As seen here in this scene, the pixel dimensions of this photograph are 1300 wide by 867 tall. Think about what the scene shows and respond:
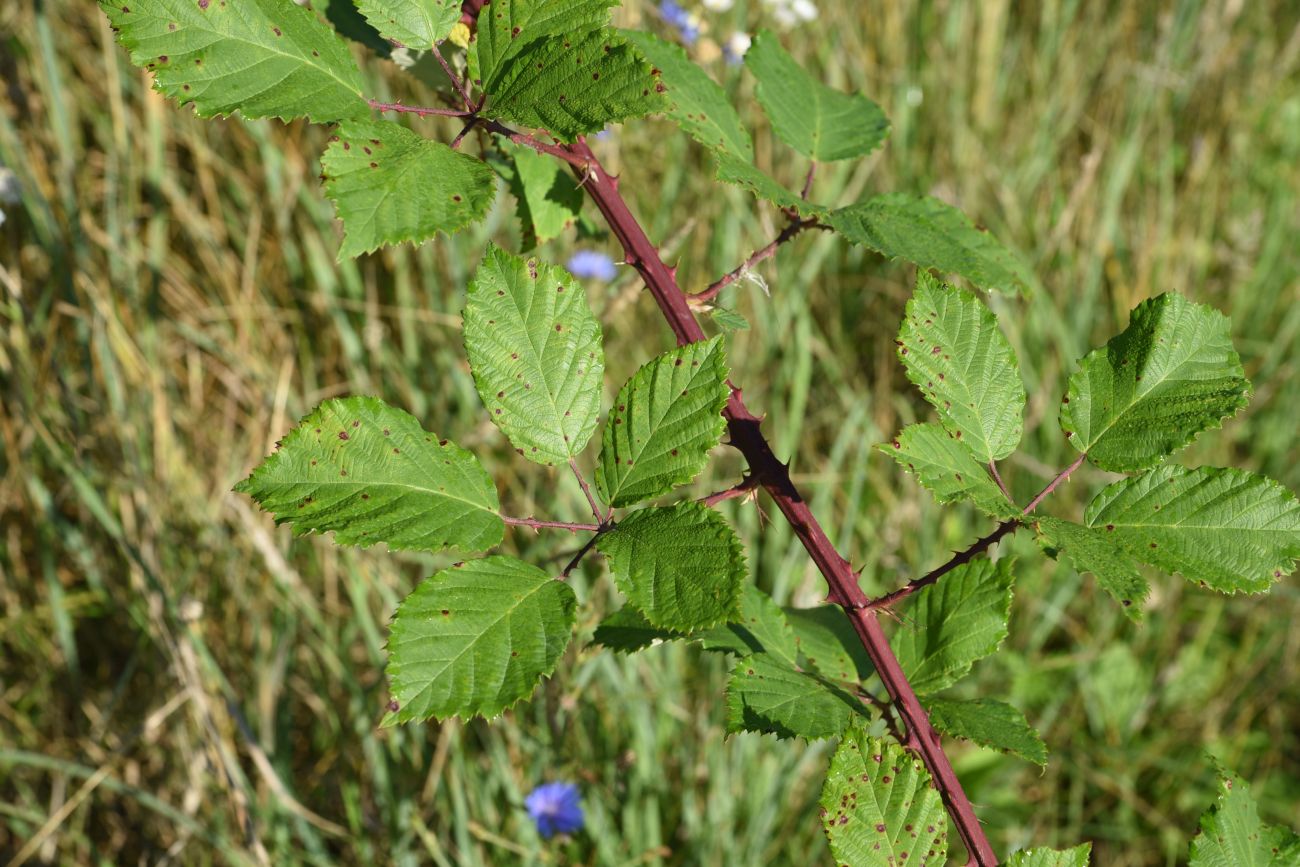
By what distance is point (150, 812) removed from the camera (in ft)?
5.90

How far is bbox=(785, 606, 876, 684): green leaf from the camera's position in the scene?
846 mm

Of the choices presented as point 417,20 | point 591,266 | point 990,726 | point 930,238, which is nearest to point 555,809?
point 990,726

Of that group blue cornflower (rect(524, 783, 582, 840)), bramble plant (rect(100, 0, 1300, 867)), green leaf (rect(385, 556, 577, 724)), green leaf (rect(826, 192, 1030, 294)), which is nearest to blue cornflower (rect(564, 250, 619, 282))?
blue cornflower (rect(524, 783, 582, 840))

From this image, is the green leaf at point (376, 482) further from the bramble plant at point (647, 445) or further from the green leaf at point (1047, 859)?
the green leaf at point (1047, 859)

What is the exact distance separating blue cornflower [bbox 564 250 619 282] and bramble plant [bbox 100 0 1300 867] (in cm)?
154

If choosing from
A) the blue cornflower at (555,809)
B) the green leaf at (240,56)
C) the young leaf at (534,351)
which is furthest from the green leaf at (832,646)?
the blue cornflower at (555,809)

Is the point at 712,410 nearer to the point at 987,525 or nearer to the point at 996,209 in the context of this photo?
the point at 987,525

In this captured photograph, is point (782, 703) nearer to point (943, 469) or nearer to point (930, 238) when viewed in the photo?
point (943, 469)

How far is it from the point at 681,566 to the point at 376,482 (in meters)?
0.21

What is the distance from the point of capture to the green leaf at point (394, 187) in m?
0.63

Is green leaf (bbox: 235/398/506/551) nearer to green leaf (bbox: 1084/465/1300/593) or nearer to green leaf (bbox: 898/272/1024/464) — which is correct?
green leaf (bbox: 898/272/1024/464)

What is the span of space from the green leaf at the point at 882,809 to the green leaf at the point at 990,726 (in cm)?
5

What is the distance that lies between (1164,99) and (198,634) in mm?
2589

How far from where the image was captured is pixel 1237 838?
721 millimetres
